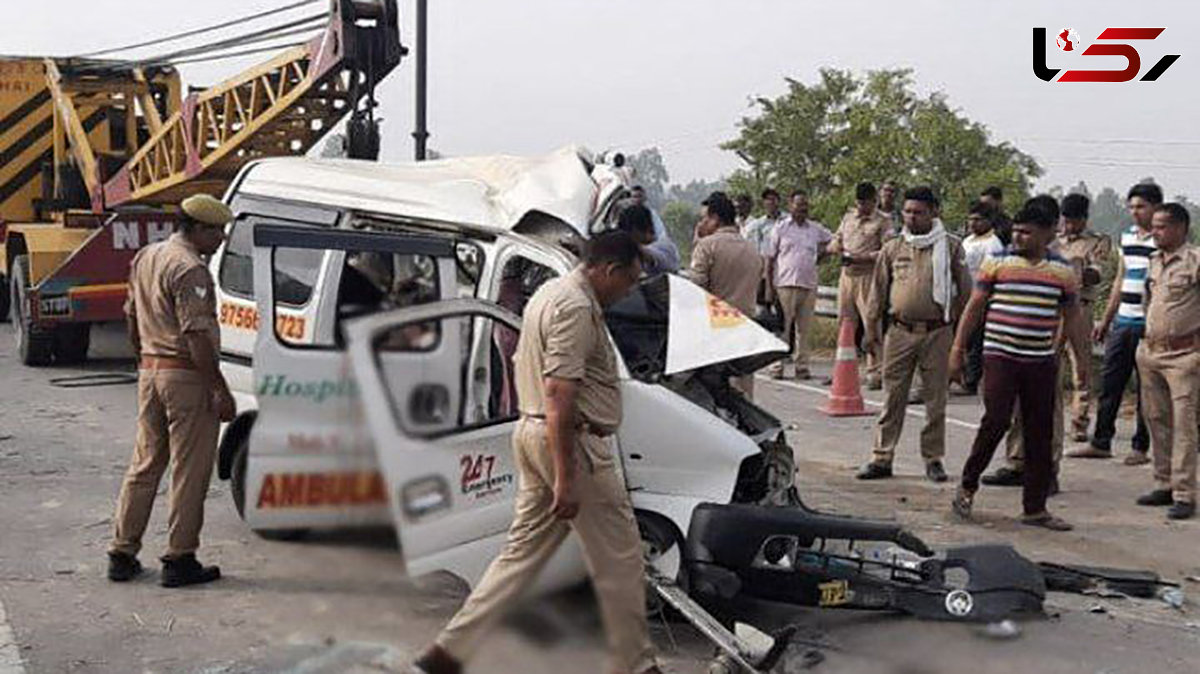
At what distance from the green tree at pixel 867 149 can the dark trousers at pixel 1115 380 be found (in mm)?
18746

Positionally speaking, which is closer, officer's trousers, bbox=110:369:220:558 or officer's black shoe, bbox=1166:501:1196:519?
officer's trousers, bbox=110:369:220:558

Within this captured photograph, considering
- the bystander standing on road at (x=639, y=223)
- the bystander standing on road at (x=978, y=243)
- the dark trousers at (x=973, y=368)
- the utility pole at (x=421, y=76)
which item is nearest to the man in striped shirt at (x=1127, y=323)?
the bystander standing on road at (x=978, y=243)

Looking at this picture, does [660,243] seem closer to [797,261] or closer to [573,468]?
[573,468]

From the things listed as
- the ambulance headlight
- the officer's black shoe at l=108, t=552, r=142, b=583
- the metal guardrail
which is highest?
the ambulance headlight

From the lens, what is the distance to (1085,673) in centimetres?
490

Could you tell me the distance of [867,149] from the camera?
2973 cm

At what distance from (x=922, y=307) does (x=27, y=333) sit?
8.74 m

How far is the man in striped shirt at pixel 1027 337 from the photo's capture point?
6.79 m

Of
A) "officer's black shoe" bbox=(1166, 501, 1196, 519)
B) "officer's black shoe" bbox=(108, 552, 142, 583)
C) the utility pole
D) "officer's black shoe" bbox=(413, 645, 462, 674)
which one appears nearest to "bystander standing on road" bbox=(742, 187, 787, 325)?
the utility pole

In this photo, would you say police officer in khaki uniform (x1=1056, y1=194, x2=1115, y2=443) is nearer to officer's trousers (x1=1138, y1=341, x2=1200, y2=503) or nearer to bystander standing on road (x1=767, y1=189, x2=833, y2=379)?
officer's trousers (x1=1138, y1=341, x2=1200, y2=503)

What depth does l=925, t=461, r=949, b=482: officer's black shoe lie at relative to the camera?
26.1ft

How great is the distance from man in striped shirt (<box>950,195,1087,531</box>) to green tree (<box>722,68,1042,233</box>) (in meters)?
20.8

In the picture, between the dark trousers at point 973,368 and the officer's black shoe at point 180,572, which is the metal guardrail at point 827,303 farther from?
the officer's black shoe at point 180,572

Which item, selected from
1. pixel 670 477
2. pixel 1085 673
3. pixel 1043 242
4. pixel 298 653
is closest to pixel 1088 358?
pixel 1043 242
